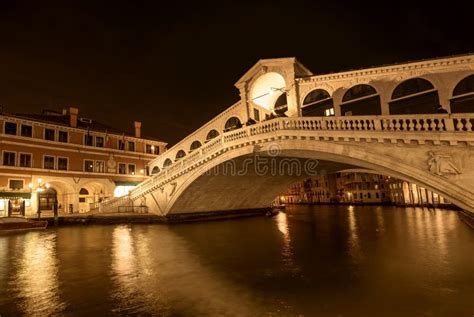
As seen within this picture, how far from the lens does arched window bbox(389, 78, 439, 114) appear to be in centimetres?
1348

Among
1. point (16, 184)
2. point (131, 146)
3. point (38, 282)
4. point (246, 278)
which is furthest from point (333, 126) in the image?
point (131, 146)

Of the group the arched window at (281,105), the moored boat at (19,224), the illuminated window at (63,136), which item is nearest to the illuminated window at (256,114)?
the arched window at (281,105)

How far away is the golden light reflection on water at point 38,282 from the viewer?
6078 mm

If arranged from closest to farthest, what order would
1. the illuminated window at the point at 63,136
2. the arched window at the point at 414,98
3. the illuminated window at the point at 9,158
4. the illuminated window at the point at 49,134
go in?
the arched window at the point at 414,98, the illuminated window at the point at 9,158, the illuminated window at the point at 49,134, the illuminated window at the point at 63,136

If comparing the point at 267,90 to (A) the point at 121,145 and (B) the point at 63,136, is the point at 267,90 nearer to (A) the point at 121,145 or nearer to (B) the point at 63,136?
(A) the point at 121,145

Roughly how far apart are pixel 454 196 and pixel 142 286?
364 inches

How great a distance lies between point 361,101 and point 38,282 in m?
15.0

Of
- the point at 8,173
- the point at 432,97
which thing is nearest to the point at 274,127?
the point at 432,97

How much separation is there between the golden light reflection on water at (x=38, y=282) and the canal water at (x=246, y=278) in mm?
26

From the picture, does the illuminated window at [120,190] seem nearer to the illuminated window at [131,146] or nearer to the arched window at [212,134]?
the illuminated window at [131,146]

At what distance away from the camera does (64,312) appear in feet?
19.0

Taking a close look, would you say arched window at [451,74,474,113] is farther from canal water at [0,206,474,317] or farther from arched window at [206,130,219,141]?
arched window at [206,130,219,141]

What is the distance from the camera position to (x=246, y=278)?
779cm

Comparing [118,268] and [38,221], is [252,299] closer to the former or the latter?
[118,268]
